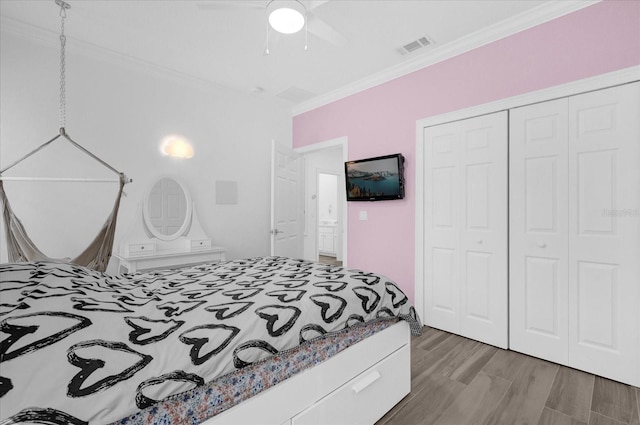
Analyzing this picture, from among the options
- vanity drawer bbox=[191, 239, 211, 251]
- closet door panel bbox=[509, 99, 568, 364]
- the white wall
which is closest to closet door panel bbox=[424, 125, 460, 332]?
closet door panel bbox=[509, 99, 568, 364]

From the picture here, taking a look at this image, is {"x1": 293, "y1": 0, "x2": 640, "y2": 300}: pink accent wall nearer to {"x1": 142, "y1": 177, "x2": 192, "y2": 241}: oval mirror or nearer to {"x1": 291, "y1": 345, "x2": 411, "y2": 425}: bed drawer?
{"x1": 291, "y1": 345, "x2": 411, "y2": 425}: bed drawer

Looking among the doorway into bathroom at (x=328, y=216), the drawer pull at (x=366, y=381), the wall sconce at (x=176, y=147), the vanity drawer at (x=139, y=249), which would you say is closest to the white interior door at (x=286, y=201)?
the wall sconce at (x=176, y=147)

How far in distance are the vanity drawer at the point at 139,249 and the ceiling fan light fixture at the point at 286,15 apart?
8.08 ft

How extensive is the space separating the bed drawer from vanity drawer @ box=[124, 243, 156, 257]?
8.36 ft

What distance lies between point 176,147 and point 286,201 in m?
1.49

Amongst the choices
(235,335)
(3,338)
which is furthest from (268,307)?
(3,338)

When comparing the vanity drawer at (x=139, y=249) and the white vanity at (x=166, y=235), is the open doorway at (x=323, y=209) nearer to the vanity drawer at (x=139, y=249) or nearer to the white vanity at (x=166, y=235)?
the white vanity at (x=166, y=235)

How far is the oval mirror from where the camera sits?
132 inches

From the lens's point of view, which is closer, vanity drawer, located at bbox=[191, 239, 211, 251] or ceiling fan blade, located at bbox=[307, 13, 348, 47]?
ceiling fan blade, located at bbox=[307, 13, 348, 47]

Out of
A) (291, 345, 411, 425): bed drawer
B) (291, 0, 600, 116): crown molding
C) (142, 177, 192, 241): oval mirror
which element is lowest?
(291, 345, 411, 425): bed drawer

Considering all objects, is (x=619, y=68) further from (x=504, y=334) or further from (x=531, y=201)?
(x=504, y=334)

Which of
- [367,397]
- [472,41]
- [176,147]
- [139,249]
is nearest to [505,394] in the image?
[367,397]

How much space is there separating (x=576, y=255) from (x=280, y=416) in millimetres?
2431

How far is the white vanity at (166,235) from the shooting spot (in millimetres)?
3062
